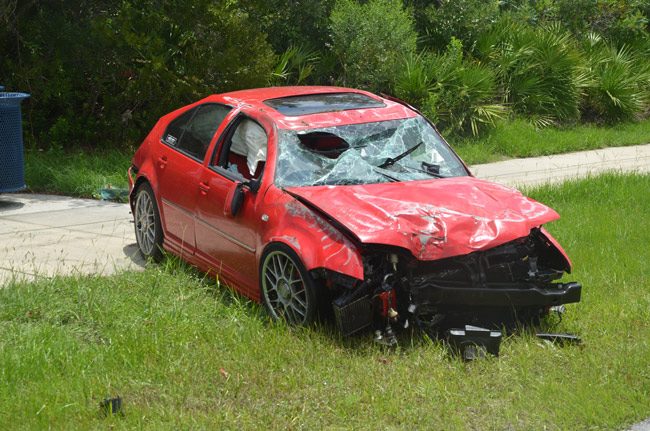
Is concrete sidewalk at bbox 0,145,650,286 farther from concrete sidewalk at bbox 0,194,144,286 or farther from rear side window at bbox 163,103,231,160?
rear side window at bbox 163,103,231,160

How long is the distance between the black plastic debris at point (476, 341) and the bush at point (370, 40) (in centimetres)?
987

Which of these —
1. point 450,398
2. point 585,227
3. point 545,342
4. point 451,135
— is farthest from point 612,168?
point 450,398

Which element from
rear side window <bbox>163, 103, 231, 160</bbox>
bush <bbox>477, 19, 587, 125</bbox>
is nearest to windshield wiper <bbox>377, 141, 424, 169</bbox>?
rear side window <bbox>163, 103, 231, 160</bbox>

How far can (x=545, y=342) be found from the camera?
6547 millimetres

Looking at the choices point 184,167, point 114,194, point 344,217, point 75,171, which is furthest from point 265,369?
point 75,171

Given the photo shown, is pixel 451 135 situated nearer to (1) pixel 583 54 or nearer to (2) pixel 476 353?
(1) pixel 583 54

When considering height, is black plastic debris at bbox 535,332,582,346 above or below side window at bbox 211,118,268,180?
below

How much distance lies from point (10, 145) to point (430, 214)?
6.32 m

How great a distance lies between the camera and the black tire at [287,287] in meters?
6.42

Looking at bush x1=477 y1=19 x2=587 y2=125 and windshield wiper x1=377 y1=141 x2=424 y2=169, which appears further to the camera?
bush x1=477 y1=19 x2=587 y2=125

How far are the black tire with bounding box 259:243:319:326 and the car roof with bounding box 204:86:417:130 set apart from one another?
4.06 feet

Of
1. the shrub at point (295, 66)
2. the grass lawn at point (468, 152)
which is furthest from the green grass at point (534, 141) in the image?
the shrub at point (295, 66)

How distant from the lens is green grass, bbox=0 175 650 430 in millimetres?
5391

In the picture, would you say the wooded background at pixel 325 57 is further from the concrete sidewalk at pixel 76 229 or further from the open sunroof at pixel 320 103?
the open sunroof at pixel 320 103
